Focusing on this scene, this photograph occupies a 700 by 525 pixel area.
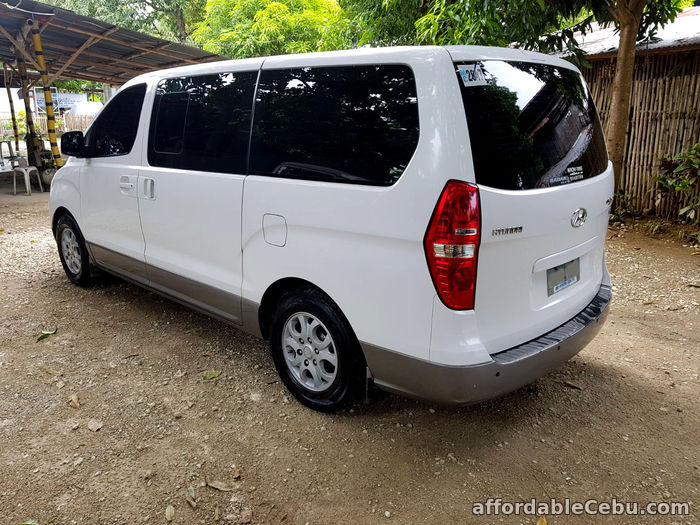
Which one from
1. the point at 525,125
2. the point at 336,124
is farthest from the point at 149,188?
the point at 525,125

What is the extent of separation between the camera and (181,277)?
135 inches

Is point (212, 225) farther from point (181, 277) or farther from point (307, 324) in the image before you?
point (307, 324)

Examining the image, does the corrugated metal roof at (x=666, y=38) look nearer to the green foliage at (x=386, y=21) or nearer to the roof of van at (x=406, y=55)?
the green foliage at (x=386, y=21)

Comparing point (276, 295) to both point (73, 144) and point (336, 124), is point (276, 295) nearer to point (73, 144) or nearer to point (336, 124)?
point (336, 124)

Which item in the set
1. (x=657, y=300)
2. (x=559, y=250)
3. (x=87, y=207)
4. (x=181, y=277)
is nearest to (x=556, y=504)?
(x=559, y=250)

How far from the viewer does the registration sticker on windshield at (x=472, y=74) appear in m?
2.16

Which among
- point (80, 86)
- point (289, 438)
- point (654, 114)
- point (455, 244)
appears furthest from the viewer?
point (80, 86)

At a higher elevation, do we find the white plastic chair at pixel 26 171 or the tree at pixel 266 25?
the tree at pixel 266 25

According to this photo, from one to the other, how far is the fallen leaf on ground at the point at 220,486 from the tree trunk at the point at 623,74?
6.33 m

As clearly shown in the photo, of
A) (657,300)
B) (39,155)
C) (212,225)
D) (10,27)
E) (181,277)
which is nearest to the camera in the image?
(212,225)

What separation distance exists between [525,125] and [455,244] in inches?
26.8

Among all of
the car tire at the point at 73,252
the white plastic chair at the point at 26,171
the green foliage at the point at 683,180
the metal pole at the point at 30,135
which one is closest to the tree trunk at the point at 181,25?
the metal pole at the point at 30,135

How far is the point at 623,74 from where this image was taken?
21.3 ft

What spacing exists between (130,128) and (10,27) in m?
8.65
